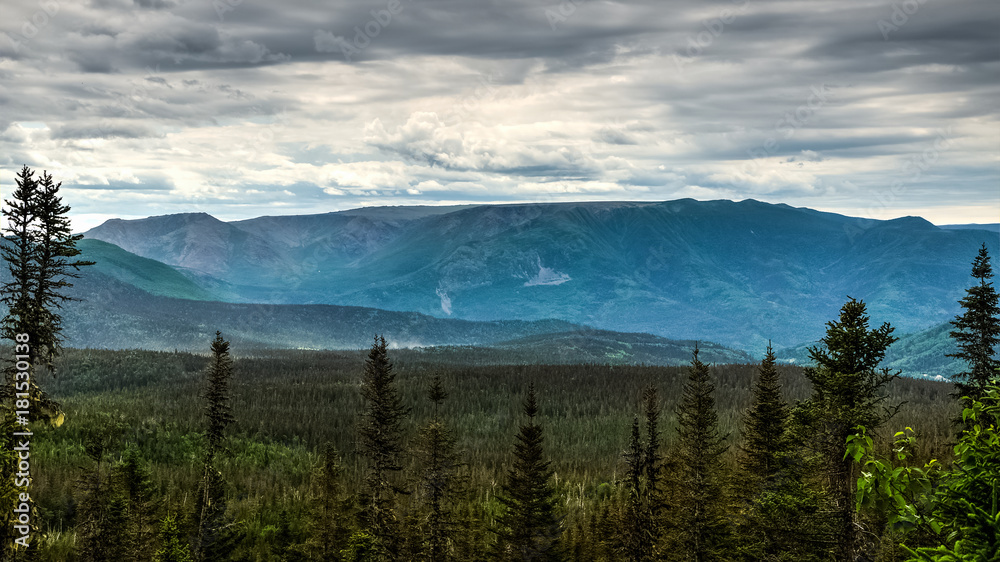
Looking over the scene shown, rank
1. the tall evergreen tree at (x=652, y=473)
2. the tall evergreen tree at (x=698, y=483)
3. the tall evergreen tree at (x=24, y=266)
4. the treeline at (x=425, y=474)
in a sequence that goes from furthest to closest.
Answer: the treeline at (x=425, y=474) → the tall evergreen tree at (x=698, y=483) → the tall evergreen tree at (x=652, y=473) → the tall evergreen tree at (x=24, y=266)

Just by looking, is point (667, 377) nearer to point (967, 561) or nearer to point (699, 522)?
point (699, 522)

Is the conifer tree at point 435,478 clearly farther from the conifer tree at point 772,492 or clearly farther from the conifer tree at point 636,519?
the conifer tree at point 772,492

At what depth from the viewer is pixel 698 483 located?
32.9 m

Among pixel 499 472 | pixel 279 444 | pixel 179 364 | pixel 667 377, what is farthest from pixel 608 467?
pixel 179 364

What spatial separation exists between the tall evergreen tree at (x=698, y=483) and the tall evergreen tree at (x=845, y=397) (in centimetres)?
408

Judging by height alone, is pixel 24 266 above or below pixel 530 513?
above

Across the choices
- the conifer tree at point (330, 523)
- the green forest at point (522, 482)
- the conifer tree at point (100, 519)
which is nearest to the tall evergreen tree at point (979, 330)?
the green forest at point (522, 482)

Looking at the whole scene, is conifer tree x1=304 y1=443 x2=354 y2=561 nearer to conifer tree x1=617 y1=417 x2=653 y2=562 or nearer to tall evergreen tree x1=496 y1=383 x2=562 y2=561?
tall evergreen tree x1=496 y1=383 x2=562 y2=561

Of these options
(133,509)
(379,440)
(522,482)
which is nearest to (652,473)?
(522,482)

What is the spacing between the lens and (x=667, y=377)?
583ft

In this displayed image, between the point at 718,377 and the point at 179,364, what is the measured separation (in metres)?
132

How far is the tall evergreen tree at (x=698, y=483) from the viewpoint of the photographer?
32.5m

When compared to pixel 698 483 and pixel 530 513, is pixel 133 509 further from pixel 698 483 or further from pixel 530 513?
pixel 698 483

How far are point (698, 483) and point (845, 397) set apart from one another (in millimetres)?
7334
